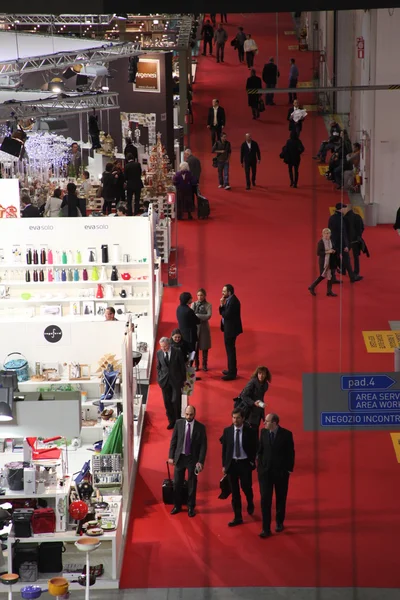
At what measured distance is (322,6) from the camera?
3.95 meters

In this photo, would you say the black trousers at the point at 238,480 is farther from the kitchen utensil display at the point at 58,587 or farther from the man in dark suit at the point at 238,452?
the kitchen utensil display at the point at 58,587

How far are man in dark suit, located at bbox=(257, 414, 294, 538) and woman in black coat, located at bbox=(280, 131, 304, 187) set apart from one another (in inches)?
438

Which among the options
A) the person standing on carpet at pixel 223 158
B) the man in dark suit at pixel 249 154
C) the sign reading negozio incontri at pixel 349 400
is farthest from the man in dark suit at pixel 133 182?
the sign reading negozio incontri at pixel 349 400

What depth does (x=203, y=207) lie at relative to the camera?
19047mm

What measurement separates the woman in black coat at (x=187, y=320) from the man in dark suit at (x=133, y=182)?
5.15 m

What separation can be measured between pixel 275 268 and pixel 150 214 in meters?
3.24

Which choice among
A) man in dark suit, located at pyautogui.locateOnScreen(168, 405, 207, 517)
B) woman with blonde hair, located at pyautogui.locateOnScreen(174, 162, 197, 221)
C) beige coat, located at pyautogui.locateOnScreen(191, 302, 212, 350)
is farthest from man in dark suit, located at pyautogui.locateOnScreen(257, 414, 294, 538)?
woman with blonde hair, located at pyautogui.locateOnScreen(174, 162, 197, 221)

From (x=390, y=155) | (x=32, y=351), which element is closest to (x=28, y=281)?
(x=32, y=351)

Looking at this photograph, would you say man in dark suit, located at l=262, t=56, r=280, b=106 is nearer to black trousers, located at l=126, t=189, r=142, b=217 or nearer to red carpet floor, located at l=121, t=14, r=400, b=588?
red carpet floor, located at l=121, t=14, r=400, b=588

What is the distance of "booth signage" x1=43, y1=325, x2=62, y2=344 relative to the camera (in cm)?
1148

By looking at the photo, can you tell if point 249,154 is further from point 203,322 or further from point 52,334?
point 52,334

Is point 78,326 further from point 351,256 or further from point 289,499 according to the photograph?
point 351,256

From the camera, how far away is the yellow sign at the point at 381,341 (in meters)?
13.8

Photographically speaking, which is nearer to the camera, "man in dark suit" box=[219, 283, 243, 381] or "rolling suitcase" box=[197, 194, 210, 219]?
"man in dark suit" box=[219, 283, 243, 381]
